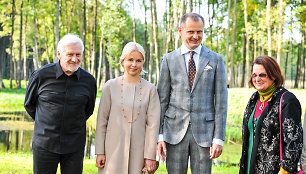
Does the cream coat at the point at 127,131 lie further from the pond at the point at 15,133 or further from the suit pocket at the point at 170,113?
the pond at the point at 15,133

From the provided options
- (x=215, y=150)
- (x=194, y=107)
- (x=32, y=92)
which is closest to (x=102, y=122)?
(x=32, y=92)

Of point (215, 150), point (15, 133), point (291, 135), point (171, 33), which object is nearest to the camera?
point (291, 135)

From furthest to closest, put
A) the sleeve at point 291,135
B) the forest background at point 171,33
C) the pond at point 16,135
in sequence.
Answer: the forest background at point 171,33 < the pond at point 16,135 < the sleeve at point 291,135

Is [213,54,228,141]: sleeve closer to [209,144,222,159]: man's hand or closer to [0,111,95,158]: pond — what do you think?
[209,144,222,159]: man's hand

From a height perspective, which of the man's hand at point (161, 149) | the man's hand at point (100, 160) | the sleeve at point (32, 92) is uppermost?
the sleeve at point (32, 92)

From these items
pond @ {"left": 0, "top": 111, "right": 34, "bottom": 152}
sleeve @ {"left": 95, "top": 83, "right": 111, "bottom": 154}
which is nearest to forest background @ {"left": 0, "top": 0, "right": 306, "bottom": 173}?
pond @ {"left": 0, "top": 111, "right": 34, "bottom": 152}

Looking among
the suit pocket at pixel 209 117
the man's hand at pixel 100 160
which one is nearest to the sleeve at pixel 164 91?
the suit pocket at pixel 209 117

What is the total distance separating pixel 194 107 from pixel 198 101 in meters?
0.09

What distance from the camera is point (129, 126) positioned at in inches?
Answer: 145

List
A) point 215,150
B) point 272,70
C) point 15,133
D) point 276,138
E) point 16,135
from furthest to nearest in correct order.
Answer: point 15,133 → point 16,135 → point 215,150 → point 272,70 → point 276,138

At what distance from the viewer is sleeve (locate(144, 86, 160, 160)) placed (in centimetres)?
370

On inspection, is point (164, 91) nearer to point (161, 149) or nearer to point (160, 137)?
point (160, 137)

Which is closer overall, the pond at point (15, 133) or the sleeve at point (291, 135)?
the sleeve at point (291, 135)

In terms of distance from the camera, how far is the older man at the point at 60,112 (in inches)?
145
